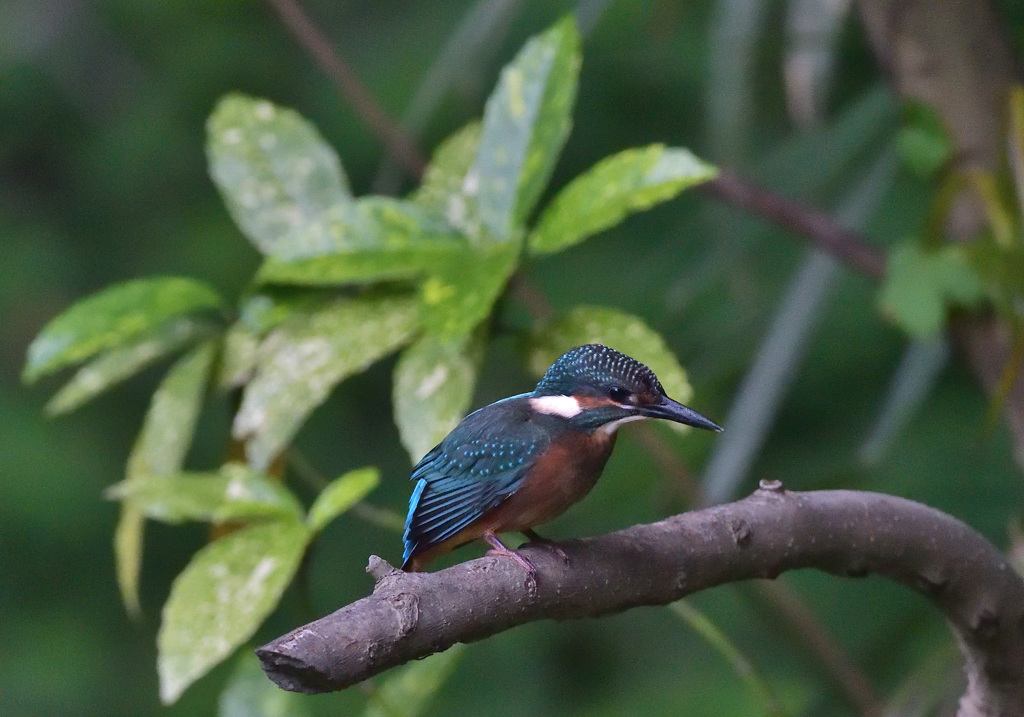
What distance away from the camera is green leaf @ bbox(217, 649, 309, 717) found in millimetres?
1118

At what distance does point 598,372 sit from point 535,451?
0.22 feet

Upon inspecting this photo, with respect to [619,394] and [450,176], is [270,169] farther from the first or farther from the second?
[619,394]

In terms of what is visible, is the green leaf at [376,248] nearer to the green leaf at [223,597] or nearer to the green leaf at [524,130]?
the green leaf at [524,130]

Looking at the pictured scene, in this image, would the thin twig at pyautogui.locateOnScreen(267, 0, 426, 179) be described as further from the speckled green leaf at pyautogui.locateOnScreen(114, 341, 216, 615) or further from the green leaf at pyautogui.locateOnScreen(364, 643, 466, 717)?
the green leaf at pyautogui.locateOnScreen(364, 643, 466, 717)

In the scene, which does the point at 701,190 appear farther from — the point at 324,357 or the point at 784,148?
the point at 324,357

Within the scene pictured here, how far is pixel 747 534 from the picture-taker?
2.66 ft

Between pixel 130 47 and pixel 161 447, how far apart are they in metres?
1.72

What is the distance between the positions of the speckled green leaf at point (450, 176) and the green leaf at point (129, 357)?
27 centimetres

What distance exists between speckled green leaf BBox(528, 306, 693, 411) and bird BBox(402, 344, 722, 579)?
7.2 inches

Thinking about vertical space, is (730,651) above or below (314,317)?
below

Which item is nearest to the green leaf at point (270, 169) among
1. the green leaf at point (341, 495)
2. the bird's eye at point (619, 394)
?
the green leaf at point (341, 495)

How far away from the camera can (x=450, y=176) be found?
125 centimetres

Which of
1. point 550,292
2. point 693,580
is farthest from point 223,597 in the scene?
point 550,292

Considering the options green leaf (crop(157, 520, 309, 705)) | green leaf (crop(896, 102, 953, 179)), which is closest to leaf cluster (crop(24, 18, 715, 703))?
green leaf (crop(157, 520, 309, 705))
